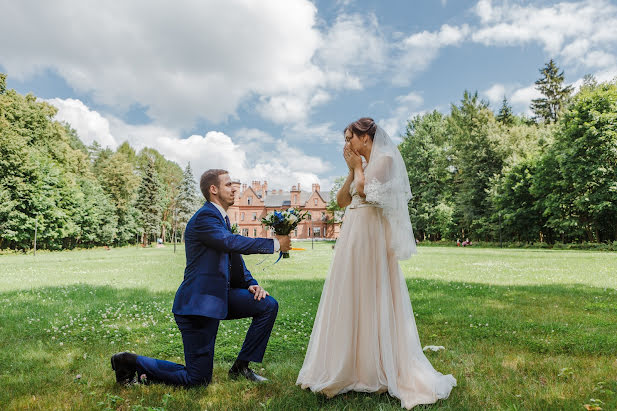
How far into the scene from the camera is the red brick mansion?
82125 millimetres

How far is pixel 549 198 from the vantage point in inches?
1400

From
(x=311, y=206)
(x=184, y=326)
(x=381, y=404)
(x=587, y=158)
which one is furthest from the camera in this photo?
(x=311, y=206)

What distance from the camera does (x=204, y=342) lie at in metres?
3.74

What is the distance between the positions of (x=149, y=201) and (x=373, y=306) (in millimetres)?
59492

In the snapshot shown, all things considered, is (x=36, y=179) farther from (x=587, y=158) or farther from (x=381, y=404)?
(x=587, y=158)

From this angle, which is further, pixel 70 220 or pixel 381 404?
pixel 70 220

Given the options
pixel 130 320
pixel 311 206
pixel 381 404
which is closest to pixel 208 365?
pixel 381 404

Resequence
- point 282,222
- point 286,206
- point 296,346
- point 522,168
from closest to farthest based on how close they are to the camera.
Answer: point 282,222, point 296,346, point 522,168, point 286,206

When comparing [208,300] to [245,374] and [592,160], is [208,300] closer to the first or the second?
[245,374]

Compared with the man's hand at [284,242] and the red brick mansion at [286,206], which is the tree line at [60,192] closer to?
the red brick mansion at [286,206]

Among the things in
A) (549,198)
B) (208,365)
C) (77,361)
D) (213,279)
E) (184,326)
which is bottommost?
(77,361)

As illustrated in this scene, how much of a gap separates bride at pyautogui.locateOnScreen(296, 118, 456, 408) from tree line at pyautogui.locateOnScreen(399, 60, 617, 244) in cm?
3468

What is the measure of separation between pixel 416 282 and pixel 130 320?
26.6ft

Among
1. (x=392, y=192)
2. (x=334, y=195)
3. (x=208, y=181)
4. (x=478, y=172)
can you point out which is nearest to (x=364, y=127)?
(x=392, y=192)
